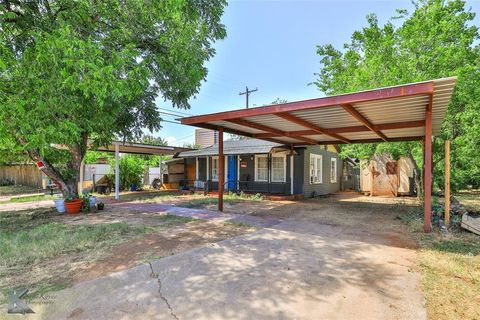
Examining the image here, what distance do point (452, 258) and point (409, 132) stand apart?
5.64 m

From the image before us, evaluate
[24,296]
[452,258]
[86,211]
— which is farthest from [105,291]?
[86,211]

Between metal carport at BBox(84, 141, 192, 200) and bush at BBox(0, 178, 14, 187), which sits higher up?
metal carport at BBox(84, 141, 192, 200)

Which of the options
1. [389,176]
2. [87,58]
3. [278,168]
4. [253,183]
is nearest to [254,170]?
[253,183]

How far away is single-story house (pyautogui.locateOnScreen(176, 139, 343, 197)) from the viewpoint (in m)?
13.1

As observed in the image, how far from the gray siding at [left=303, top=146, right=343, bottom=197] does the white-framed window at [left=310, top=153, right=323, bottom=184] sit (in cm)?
23

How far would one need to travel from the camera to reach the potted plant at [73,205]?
341 inches

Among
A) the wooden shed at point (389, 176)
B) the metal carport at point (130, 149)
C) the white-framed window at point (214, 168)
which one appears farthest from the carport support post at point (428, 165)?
the metal carport at point (130, 149)

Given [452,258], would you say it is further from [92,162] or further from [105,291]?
[92,162]

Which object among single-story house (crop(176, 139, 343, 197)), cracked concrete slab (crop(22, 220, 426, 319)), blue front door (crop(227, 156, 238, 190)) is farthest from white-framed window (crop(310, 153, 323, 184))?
cracked concrete slab (crop(22, 220, 426, 319))

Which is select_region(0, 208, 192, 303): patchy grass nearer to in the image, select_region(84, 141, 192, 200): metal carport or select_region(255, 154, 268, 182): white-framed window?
select_region(84, 141, 192, 200): metal carport

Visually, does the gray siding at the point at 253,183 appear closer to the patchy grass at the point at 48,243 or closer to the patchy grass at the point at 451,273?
the patchy grass at the point at 48,243

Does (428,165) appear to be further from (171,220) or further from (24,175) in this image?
(24,175)

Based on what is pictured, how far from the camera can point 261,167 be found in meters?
14.0

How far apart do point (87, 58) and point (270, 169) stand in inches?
405
